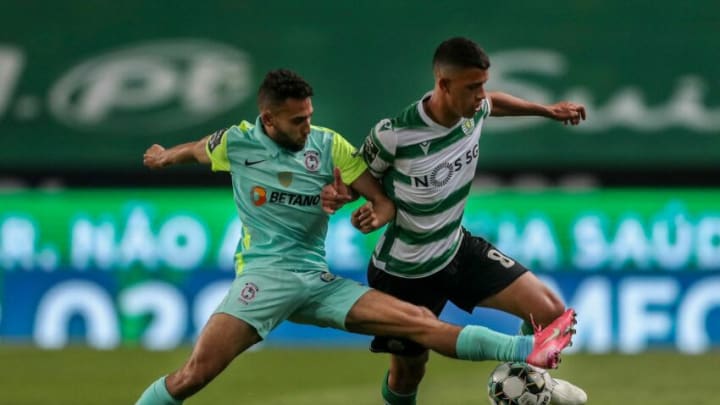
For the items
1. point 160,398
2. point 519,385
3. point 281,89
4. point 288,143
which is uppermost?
point 281,89

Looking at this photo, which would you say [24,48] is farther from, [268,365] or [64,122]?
[268,365]

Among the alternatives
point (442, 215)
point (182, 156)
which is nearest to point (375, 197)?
point (442, 215)

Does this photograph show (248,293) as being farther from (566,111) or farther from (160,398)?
(566,111)

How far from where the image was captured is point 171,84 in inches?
539

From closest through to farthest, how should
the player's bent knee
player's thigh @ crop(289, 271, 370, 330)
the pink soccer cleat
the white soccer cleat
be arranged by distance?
the pink soccer cleat < player's thigh @ crop(289, 271, 370, 330) < the white soccer cleat < the player's bent knee

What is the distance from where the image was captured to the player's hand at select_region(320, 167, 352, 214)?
720 centimetres

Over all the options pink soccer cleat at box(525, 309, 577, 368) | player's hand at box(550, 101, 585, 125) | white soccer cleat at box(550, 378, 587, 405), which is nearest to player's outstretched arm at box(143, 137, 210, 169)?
player's hand at box(550, 101, 585, 125)

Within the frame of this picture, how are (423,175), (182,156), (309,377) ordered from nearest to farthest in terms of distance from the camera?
(423,175) → (182,156) → (309,377)

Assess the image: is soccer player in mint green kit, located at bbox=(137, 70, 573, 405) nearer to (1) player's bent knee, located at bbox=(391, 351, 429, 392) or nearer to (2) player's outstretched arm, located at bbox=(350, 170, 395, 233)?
(2) player's outstretched arm, located at bbox=(350, 170, 395, 233)

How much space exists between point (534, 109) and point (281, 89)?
1.43 meters

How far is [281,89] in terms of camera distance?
7391mm

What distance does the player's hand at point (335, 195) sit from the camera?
23.6ft

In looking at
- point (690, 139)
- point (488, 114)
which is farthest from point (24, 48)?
point (488, 114)

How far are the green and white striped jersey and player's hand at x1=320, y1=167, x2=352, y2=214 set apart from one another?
1.50 ft
